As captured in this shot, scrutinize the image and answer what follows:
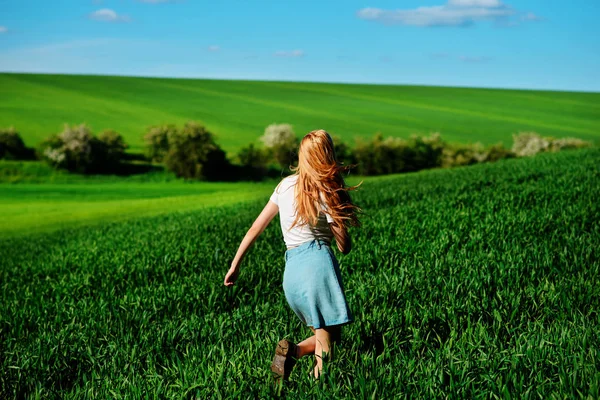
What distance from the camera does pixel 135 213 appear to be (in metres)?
30.9

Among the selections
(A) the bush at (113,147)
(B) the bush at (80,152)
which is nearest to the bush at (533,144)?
(A) the bush at (113,147)

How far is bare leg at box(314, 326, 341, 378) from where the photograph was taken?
162 inches

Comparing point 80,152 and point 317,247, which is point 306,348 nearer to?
point 317,247

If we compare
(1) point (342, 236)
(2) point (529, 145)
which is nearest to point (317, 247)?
(1) point (342, 236)

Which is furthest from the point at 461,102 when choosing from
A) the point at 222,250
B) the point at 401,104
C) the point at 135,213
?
the point at 222,250

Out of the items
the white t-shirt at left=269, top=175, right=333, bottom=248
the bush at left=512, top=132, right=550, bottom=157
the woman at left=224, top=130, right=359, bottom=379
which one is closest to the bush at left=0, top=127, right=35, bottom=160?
the bush at left=512, top=132, right=550, bottom=157

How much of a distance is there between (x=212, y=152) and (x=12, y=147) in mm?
19319

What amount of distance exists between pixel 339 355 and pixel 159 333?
2074 millimetres

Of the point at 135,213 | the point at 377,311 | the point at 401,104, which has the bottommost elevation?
the point at 135,213

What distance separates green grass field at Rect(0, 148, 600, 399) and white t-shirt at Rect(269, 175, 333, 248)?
2.84ft

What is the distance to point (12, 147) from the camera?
55688 millimetres

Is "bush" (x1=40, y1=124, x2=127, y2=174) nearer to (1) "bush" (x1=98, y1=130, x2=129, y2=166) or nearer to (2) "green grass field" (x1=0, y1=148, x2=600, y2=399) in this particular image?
(1) "bush" (x1=98, y1=130, x2=129, y2=166)

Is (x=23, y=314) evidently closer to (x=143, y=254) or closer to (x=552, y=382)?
(x=143, y=254)

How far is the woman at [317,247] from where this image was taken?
13.2 feet
